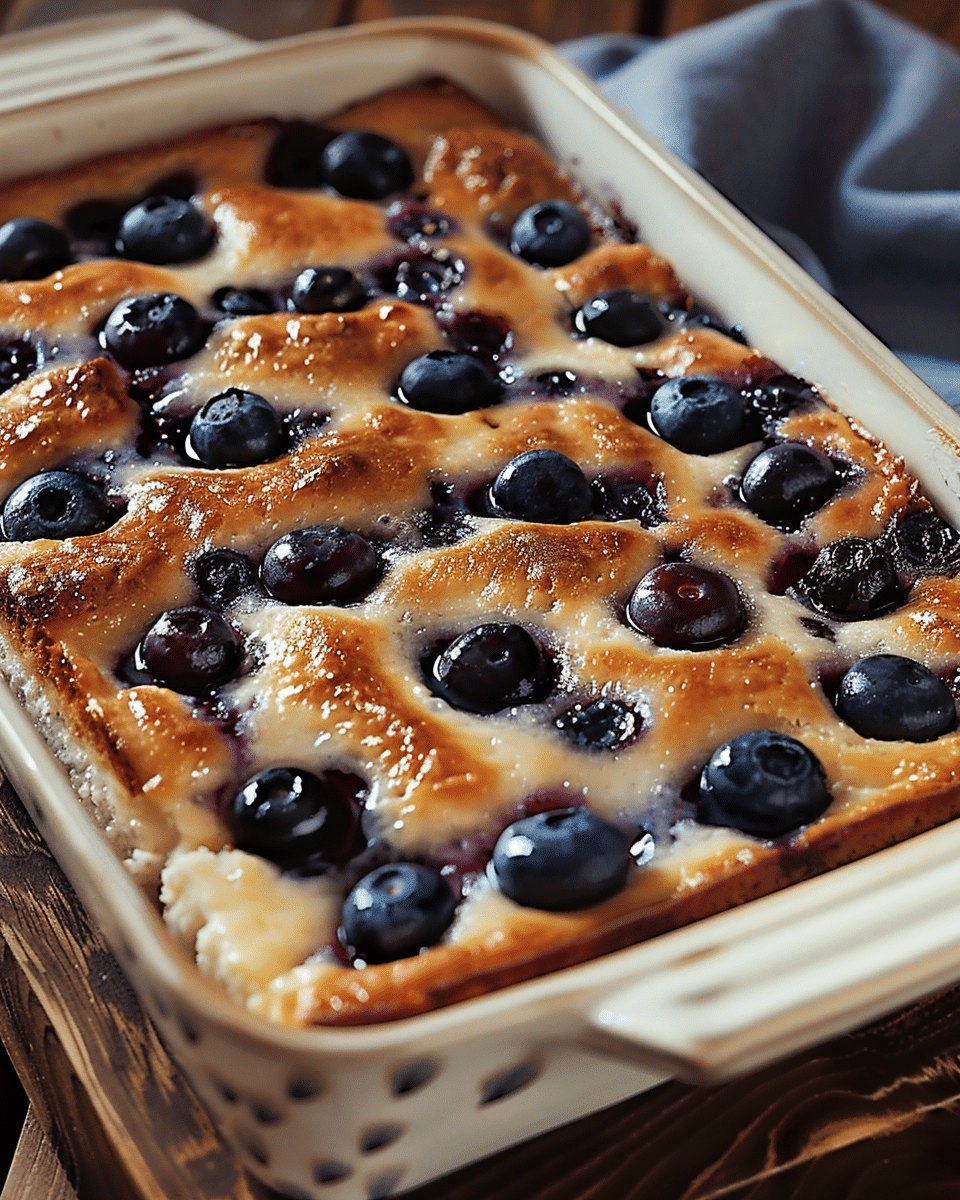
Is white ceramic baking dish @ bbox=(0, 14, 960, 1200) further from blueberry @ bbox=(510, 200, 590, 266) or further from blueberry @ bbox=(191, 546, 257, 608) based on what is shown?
blueberry @ bbox=(510, 200, 590, 266)

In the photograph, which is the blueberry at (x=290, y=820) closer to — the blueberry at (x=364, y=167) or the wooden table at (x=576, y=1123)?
the wooden table at (x=576, y=1123)

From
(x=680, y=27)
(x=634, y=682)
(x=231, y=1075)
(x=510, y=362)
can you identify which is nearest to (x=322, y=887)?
(x=231, y=1075)

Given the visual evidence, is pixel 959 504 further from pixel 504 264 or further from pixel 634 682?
pixel 504 264

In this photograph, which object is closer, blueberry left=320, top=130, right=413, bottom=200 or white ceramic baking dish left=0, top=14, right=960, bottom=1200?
white ceramic baking dish left=0, top=14, right=960, bottom=1200

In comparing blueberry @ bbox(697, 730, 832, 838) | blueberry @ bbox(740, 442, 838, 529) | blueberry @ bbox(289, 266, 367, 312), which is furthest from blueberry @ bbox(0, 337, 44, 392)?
A: blueberry @ bbox(697, 730, 832, 838)

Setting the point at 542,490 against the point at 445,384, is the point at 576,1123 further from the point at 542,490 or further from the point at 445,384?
the point at 445,384

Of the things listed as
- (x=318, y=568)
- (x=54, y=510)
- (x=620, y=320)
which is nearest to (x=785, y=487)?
(x=620, y=320)

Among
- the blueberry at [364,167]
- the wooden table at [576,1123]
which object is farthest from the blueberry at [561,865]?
the blueberry at [364,167]
